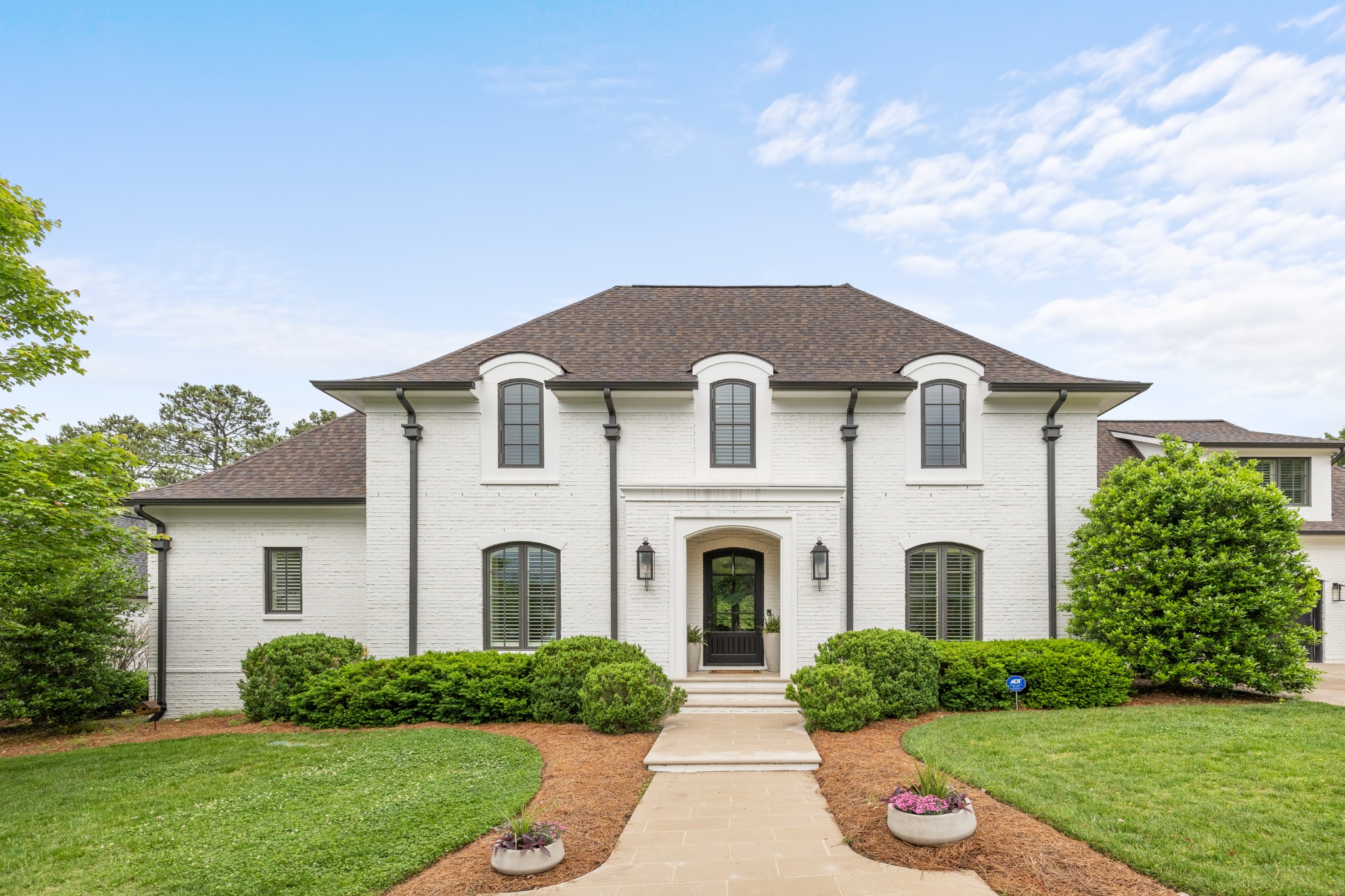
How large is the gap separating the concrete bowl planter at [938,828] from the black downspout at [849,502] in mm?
6662

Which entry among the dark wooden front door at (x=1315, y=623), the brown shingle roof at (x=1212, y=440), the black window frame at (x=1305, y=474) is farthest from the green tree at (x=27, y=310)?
the dark wooden front door at (x=1315, y=623)

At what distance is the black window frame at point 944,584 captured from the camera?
469 inches

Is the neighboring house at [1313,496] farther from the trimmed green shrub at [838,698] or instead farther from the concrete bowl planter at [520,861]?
the concrete bowl planter at [520,861]

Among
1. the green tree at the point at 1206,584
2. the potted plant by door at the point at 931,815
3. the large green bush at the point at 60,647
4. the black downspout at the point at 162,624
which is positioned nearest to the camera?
the potted plant by door at the point at 931,815

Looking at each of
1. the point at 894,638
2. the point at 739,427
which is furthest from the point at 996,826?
the point at 739,427

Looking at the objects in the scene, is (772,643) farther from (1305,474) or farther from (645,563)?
(1305,474)

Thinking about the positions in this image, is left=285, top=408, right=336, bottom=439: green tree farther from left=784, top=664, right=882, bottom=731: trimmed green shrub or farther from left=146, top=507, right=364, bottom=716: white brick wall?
left=784, top=664, right=882, bottom=731: trimmed green shrub

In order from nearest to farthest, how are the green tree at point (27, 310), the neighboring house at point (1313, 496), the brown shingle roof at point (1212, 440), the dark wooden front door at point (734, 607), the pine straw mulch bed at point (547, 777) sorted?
the pine straw mulch bed at point (547, 777), the green tree at point (27, 310), the dark wooden front door at point (734, 607), the brown shingle roof at point (1212, 440), the neighboring house at point (1313, 496)

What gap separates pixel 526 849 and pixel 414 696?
6.07m

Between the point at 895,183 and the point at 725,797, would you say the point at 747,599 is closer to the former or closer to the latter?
the point at 725,797

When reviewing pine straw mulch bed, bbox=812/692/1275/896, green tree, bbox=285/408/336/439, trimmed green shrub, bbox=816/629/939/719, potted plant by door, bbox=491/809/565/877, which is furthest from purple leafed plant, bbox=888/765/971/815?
green tree, bbox=285/408/336/439

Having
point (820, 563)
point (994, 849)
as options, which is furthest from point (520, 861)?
point (820, 563)

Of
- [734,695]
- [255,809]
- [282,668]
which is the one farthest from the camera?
[734,695]

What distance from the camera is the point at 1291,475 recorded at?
52.0ft
